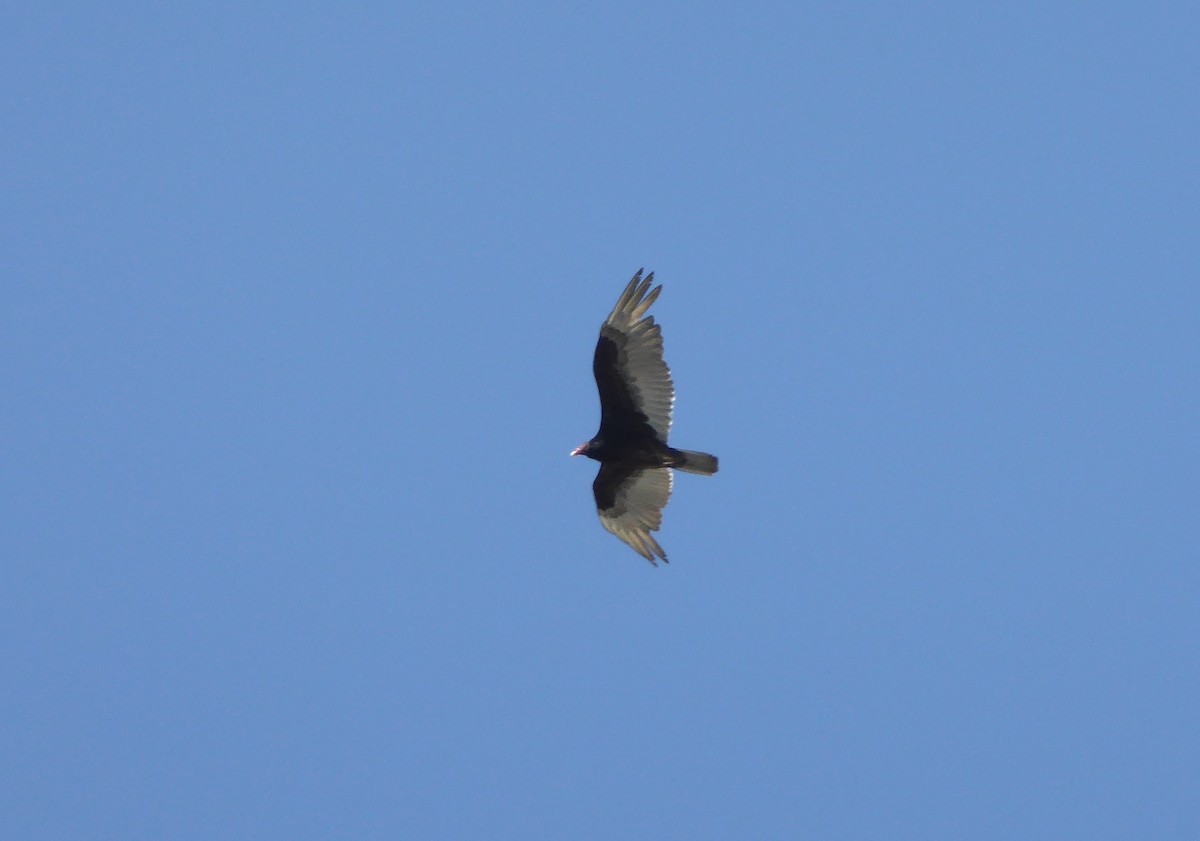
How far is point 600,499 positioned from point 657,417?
55.6 inches

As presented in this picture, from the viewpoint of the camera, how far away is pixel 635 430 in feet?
71.3

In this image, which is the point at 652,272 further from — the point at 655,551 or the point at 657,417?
the point at 655,551

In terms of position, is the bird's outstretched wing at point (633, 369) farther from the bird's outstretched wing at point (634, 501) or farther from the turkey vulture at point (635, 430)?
the bird's outstretched wing at point (634, 501)

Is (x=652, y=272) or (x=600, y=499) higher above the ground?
(x=652, y=272)

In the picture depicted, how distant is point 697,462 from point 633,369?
1.33m

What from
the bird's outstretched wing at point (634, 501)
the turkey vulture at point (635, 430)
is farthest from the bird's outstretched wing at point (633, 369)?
the bird's outstretched wing at point (634, 501)

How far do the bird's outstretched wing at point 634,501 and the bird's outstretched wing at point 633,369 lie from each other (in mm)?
624

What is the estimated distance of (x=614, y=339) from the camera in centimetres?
2112

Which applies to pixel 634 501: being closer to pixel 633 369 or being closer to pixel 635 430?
pixel 635 430

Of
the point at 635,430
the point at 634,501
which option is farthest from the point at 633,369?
the point at 634,501

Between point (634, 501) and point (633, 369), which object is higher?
Answer: point (633, 369)

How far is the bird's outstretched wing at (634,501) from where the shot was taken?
2206 cm

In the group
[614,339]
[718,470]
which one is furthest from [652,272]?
[718,470]

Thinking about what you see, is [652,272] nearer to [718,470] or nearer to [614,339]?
[614,339]
